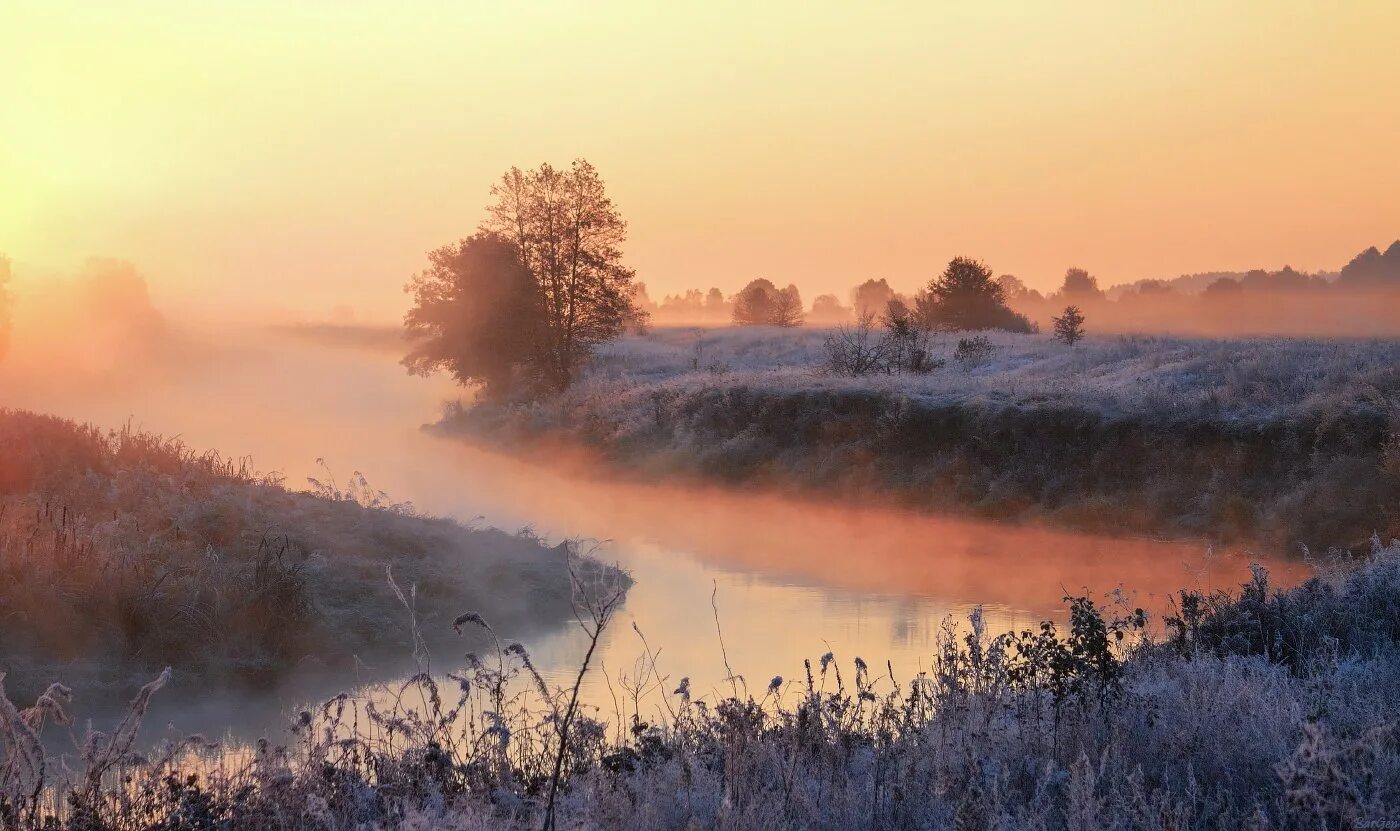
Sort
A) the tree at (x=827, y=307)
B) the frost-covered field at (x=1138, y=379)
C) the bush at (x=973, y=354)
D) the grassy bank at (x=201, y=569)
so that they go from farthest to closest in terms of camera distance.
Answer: the tree at (x=827, y=307), the bush at (x=973, y=354), the frost-covered field at (x=1138, y=379), the grassy bank at (x=201, y=569)

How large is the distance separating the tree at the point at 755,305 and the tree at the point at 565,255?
4953 centimetres

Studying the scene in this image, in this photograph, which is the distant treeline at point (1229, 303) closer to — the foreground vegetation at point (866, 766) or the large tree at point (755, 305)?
the large tree at point (755, 305)

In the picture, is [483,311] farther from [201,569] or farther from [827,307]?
[827,307]

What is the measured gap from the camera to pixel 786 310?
93875 mm

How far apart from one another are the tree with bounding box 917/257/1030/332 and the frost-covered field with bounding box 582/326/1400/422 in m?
13.8

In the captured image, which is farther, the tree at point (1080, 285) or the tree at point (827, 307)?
the tree at point (827, 307)

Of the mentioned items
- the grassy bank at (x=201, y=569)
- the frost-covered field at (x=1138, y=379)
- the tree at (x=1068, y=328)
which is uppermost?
the tree at (x=1068, y=328)

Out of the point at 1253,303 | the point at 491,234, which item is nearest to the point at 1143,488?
the point at 491,234

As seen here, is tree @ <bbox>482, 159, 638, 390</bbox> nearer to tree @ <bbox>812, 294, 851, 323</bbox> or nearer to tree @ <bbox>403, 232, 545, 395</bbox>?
tree @ <bbox>403, 232, 545, 395</bbox>

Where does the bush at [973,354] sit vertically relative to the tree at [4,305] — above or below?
below

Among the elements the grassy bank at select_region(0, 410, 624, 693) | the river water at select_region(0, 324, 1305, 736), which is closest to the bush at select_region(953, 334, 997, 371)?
the river water at select_region(0, 324, 1305, 736)

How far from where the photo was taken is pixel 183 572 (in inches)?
525

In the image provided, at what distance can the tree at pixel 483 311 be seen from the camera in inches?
1786

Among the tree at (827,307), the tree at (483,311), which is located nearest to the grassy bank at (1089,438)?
the tree at (483,311)
